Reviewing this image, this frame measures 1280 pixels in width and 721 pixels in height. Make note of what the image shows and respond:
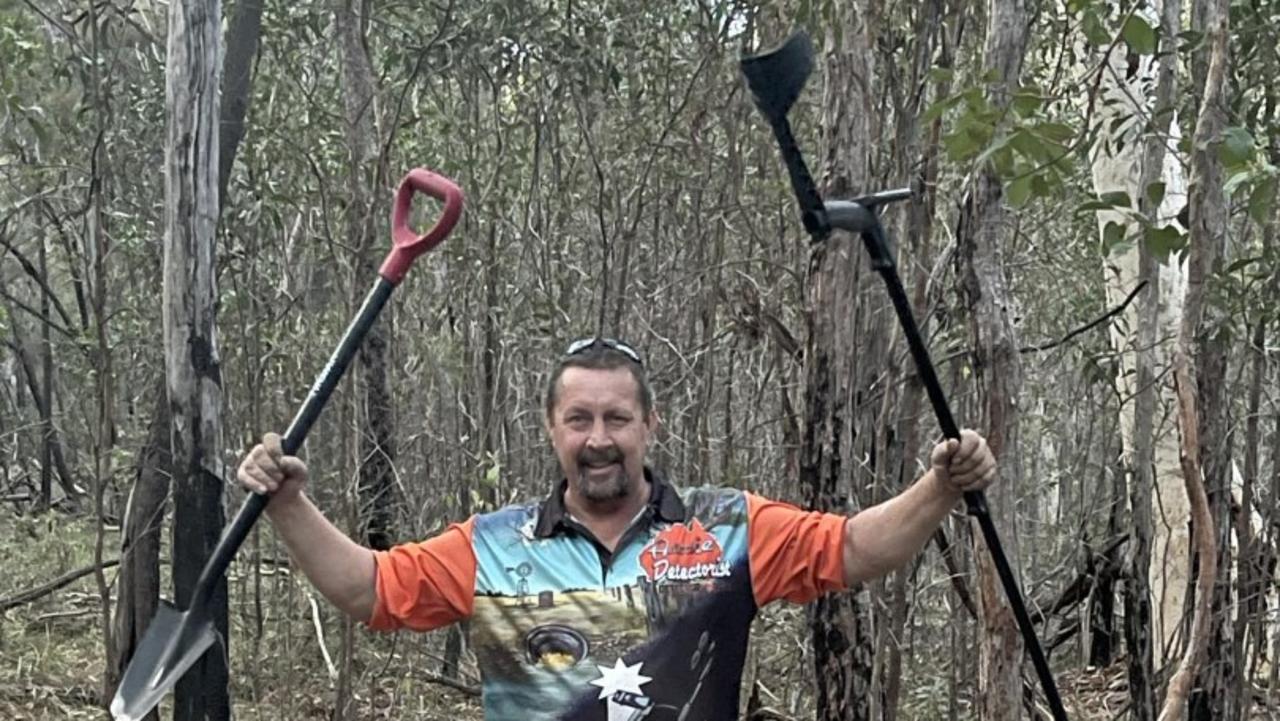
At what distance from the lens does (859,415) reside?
4.56m

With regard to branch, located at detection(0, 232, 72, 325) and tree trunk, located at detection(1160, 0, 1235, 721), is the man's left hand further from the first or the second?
branch, located at detection(0, 232, 72, 325)

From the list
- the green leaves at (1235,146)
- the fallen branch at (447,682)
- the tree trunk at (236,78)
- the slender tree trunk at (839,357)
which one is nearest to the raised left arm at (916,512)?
the green leaves at (1235,146)

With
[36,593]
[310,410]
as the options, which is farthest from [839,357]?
[36,593]

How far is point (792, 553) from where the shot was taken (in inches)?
104

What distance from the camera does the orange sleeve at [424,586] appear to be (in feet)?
8.56

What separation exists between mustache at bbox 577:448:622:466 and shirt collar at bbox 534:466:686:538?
0.27ft

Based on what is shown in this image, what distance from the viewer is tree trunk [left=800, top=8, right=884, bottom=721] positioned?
13.9 ft

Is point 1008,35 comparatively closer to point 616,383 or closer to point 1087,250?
point 616,383

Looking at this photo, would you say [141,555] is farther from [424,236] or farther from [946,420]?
[946,420]

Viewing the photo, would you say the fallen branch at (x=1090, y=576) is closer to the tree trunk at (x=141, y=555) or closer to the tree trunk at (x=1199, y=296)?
the tree trunk at (x=1199, y=296)

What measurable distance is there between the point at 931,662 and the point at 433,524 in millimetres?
2886


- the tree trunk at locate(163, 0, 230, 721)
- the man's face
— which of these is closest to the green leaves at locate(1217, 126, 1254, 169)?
the man's face

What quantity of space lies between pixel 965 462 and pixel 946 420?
0.27ft

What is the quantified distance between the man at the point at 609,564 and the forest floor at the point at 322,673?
338 centimetres
